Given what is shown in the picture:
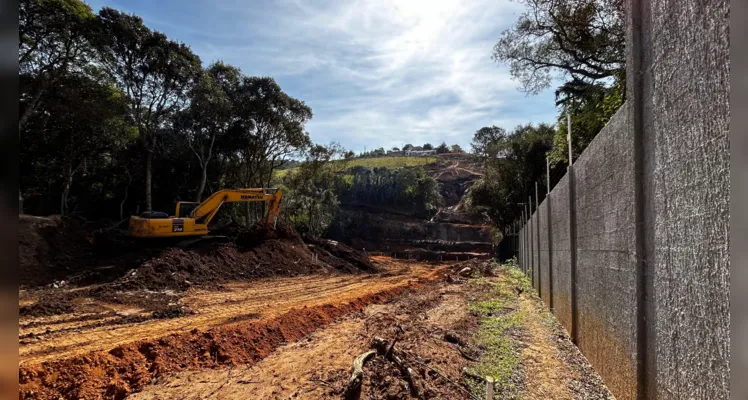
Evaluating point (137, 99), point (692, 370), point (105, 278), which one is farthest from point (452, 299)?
point (137, 99)

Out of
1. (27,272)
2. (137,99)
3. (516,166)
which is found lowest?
(27,272)

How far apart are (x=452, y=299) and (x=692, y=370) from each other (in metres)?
9.41

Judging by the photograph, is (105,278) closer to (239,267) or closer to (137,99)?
(239,267)

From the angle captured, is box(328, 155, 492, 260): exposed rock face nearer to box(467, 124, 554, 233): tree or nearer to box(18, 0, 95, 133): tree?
box(467, 124, 554, 233): tree

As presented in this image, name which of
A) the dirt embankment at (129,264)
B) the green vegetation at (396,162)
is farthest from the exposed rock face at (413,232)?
the dirt embankment at (129,264)

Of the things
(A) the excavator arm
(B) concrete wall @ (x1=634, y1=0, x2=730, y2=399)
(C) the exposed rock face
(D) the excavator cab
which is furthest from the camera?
(C) the exposed rock face

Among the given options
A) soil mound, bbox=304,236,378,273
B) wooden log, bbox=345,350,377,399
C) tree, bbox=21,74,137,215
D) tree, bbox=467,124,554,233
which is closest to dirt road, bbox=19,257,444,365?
wooden log, bbox=345,350,377,399

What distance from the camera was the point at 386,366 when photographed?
4637 millimetres

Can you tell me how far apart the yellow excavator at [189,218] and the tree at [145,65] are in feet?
14.6

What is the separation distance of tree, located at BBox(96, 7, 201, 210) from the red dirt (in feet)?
48.1

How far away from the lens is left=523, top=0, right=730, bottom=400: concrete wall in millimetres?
1561

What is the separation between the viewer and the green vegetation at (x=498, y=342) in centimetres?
437

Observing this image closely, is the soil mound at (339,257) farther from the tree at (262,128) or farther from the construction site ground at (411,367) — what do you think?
the construction site ground at (411,367)

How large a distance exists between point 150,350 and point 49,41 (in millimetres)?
12972
